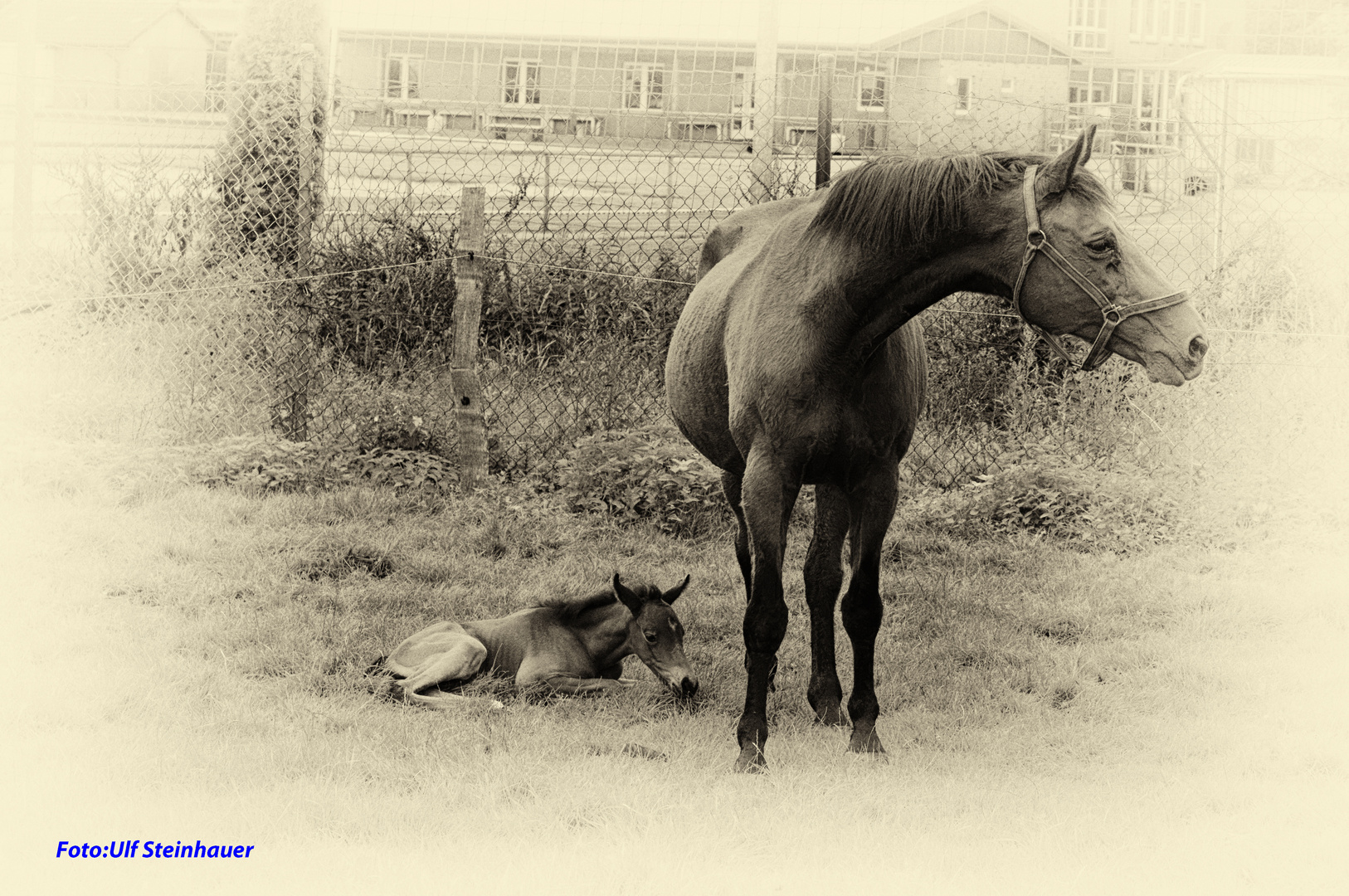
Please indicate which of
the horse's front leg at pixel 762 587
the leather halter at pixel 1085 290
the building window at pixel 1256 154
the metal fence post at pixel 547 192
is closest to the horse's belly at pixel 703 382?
the horse's front leg at pixel 762 587

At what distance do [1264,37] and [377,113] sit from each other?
270 inches

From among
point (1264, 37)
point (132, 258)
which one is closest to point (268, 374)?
point (132, 258)

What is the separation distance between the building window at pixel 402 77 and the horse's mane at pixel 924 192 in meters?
5.45

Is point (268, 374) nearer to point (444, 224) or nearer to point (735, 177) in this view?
point (444, 224)

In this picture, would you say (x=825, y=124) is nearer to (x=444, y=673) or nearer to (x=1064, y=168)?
(x=1064, y=168)

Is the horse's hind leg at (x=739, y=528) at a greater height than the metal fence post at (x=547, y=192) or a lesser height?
lesser

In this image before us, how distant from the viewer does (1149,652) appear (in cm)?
520

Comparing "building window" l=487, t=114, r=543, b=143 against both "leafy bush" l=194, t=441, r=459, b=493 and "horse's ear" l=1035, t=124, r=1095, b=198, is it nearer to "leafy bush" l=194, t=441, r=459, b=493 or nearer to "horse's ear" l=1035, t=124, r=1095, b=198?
"leafy bush" l=194, t=441, r=459, b=493

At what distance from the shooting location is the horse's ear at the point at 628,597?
4984 mm

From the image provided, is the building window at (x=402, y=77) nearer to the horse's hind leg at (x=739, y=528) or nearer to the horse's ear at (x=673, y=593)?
the horse's hind leg at (x=739, y=528)

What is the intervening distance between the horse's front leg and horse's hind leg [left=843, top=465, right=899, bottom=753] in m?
0.26

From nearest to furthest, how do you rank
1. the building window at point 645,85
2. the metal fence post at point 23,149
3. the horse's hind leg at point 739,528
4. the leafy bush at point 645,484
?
1. the horse's hind leg at point 739,528
2. the leafy bush at point 645,484
3. the metal fence post at point 23,149
4. the building window at point 645,85

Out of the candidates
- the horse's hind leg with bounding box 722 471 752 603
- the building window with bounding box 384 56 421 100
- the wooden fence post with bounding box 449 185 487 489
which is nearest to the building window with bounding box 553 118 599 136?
the building window with bounding box 384 56 421 100

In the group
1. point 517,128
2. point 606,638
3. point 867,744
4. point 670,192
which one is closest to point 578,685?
point 606,638
